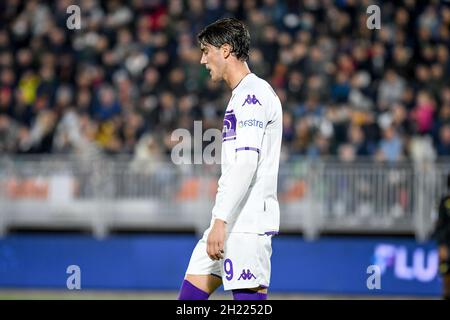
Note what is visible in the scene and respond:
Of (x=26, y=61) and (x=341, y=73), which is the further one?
(x=26, y=61)

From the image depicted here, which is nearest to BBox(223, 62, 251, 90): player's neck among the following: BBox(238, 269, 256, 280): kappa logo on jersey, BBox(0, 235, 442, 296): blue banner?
BBox(238, 269, 256, 280): kappa logo on jersey

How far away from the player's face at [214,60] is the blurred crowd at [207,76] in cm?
1056

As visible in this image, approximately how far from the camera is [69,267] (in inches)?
676

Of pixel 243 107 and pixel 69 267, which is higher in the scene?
pixel 243 107

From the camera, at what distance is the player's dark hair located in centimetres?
623

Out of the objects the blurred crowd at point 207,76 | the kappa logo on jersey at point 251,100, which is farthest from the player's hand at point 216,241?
the blurred crowd at point 207,76

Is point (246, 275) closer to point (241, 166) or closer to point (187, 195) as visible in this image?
point (241, 166)

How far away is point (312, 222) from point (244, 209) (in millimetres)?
10781

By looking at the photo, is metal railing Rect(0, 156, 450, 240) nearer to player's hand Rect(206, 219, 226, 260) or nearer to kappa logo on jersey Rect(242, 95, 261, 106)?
kappa logo on jersey Rect(242, 95, 261, 106)

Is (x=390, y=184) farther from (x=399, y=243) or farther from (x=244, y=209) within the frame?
(x=244, y=209)

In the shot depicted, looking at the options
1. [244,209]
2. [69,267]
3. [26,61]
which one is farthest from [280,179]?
[244,209]

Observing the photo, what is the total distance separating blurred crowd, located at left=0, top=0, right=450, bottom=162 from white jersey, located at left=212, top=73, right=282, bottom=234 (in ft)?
34.7
